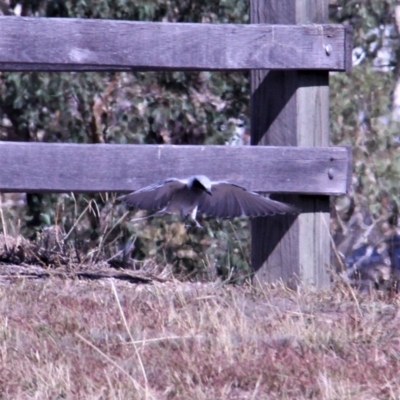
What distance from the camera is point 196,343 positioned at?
378 centimetres

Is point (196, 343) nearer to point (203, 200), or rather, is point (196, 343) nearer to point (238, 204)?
point (238, 204)

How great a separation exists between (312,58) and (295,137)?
15.2 inches

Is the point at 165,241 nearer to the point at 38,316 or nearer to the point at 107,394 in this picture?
the point at 38,316

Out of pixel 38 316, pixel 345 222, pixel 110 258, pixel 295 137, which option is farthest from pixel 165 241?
pixel 38 316

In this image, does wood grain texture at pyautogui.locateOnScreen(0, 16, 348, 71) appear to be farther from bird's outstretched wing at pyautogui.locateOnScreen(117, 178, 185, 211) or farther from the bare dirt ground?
the bare dirt ground

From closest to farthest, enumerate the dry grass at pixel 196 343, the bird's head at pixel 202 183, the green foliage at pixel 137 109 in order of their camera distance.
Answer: the dry grass at pixel 196 343 < the bird's head at pixel 202 183 < the green foliage at pixel 137 109

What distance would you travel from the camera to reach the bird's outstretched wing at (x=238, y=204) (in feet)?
15.6

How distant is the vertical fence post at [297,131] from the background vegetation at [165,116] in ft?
8.37

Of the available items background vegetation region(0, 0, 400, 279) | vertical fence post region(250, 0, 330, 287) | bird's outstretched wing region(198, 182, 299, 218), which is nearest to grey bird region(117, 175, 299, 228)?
bird's outstretched wing region(198, 182, 299, 218)

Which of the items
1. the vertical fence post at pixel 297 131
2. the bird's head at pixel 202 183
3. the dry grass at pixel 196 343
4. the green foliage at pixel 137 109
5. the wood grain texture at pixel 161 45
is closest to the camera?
the dry grass at pixel 196 343

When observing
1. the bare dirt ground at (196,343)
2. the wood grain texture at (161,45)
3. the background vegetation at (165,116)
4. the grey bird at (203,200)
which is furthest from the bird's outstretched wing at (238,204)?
the background vegetation at (165,116)

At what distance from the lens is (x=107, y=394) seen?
10.8 feet

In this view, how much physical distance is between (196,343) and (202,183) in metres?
1.15

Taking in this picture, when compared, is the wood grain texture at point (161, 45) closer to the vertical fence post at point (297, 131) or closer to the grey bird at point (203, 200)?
the vertical fence post at point (297, 131)
